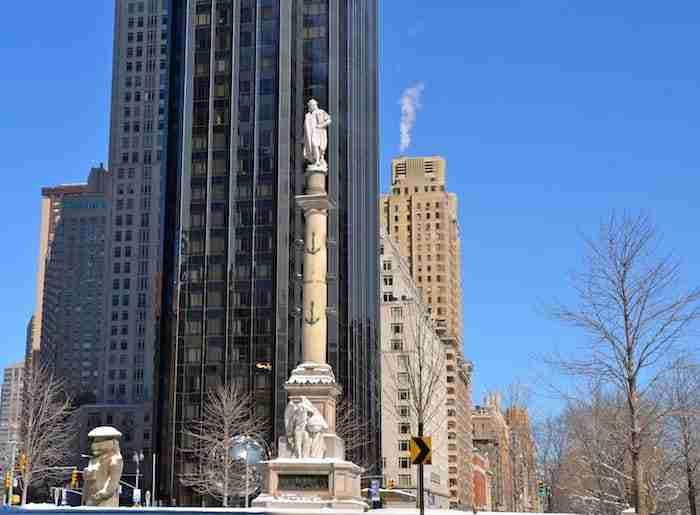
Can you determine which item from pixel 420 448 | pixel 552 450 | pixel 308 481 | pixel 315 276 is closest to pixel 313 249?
pixel 315 276

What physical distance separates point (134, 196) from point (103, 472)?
130 m

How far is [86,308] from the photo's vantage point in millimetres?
181250

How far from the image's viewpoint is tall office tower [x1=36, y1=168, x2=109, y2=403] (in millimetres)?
176500

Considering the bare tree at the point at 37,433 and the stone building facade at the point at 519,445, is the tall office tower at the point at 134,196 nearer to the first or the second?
the bare tree at the point at 37,433

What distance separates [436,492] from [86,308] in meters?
72.4

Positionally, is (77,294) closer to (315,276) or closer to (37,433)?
(37,433)

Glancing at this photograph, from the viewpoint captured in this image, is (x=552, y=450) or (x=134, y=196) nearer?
(x=552, y=450)

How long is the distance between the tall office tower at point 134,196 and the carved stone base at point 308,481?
4793 inches

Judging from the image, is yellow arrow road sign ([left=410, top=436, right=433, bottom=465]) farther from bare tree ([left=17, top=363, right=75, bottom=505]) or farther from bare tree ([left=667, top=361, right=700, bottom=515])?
bare tree ([left=17, top=363, right=75, bottom=505])

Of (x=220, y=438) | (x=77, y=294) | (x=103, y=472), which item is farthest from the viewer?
(x=77, y=294)

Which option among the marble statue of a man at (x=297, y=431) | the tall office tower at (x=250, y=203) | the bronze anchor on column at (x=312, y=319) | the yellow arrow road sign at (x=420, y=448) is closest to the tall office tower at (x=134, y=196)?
the tall office tower at (x=250, y=203)

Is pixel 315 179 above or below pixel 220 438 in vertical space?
above

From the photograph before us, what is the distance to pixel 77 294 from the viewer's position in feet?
600

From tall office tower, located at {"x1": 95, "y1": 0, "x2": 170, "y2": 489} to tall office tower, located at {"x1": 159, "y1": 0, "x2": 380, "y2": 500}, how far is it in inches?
2043
